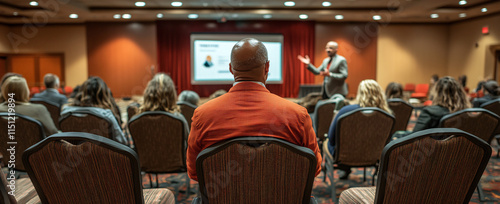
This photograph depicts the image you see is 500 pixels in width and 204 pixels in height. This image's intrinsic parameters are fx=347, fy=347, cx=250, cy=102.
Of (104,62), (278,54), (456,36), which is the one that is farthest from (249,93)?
(456,36)

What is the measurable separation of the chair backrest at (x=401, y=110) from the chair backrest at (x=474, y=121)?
1.18 metres

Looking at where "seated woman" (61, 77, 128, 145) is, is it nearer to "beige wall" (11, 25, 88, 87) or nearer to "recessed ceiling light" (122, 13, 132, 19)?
"recessed ceiling light" (122, 13, 132, 19)

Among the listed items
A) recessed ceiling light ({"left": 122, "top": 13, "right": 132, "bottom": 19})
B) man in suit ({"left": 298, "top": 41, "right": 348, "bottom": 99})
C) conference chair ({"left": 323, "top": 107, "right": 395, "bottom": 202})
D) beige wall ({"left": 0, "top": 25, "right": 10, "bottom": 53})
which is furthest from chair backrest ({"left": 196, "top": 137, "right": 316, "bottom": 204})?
beige wall ({"left": 0, "top": 25, "right": 10, "bottom": 53})

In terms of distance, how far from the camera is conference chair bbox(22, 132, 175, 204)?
1.16 m

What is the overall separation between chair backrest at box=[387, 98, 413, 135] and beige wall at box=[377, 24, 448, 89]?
8.46 meters

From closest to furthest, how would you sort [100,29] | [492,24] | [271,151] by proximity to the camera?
[271,151]
[492,24]
[100,29]

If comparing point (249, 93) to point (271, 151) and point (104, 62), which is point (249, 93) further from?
point (104, 62)

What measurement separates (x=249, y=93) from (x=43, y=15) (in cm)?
1127

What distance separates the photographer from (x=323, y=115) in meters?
3.83

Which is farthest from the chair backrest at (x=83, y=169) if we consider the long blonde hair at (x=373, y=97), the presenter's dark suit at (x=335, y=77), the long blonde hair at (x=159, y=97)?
the presenter's dark suit at (x=335, y=77)

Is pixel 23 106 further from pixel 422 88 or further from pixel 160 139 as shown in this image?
pixel 422 88

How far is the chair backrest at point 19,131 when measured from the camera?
236 centimetres

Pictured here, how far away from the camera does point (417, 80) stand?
12.1 meters

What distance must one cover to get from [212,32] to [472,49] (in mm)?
8225
